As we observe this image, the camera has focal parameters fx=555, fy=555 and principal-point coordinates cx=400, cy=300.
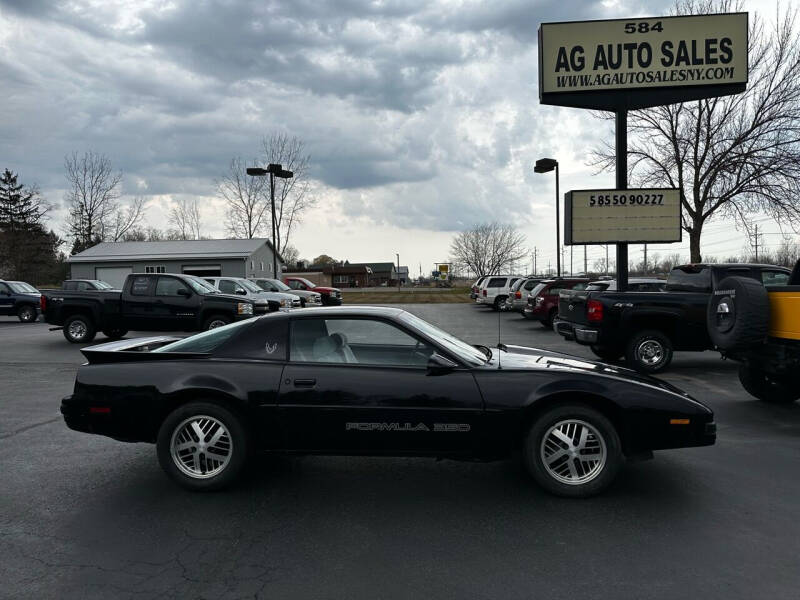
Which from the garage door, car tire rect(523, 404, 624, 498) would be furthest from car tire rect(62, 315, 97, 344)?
the garage door

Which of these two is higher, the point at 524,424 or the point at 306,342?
the point at 306,342

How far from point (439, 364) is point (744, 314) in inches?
162

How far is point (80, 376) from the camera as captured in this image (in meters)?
4.29

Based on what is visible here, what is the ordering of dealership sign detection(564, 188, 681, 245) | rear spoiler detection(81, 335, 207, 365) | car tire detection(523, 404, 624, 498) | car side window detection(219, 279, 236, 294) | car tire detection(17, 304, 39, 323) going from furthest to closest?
car tire detection(17, 304, 39, 323) < car side window detection(219, 279, 236, 294) < dealership sign detection(564, 188, 681, 245) < rear spoiler detection(81, 335, 207, 365) < car tire detection(523, 404, 624, 498)

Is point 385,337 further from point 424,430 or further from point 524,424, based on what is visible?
point 524,424

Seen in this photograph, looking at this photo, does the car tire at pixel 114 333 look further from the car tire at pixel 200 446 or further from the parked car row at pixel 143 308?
A: the car tire at pixel 200 446

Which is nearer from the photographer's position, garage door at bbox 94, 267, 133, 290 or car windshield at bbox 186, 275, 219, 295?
car windshield at bbox 186, 275, 219, 295

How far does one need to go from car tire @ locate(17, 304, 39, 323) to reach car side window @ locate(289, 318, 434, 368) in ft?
74.6

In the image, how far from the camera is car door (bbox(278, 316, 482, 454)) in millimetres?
3945

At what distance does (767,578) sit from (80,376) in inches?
184

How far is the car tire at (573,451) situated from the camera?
3.90 meters

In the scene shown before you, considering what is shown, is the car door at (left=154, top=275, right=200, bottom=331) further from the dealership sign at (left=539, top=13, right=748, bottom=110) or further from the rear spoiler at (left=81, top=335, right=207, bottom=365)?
the dealership sign at (left=539, top=13, right=748, bottom=110)

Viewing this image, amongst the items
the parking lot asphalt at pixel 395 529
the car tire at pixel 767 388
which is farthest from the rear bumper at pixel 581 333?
the parking lot asphalt at pixel 395 529

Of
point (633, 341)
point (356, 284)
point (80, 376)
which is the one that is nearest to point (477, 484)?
point (80, 376)
